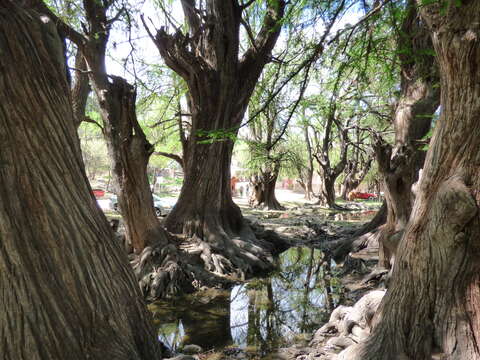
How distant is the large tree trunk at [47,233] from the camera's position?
2428 millimetres

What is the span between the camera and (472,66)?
2721mm

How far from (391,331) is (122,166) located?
→ 6.30m

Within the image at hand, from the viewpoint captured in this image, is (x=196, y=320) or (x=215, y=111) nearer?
(x=196, y=320)

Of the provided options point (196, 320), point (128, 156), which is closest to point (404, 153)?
point (196, 320)

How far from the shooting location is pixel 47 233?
102 inches

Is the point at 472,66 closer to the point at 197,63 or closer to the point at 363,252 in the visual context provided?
the point at 197,63

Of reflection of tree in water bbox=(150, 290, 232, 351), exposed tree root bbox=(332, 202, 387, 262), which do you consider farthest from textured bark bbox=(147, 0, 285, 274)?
exposed tree root bbox=(332, 202, 387, 262)

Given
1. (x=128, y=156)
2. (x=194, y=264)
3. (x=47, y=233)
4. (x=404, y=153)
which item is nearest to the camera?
(x=47, y=233)

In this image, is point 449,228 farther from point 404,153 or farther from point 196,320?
point 196,320

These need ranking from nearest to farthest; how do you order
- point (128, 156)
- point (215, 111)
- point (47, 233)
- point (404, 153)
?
point (47, 233), point (404, 153), point (128, 156), point (215, 111)

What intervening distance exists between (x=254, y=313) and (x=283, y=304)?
2.62 ft

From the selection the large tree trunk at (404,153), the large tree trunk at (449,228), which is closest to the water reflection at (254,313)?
the large tree trunk at (404,153)

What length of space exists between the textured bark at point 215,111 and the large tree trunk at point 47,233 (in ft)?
21.0

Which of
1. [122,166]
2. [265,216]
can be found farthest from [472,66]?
[265,216]
